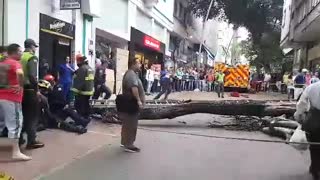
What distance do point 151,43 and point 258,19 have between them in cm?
1728

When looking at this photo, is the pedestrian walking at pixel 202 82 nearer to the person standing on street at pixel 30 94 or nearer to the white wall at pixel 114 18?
the white wall at pixel 114 18

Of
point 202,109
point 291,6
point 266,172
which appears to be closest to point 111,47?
point 202,109

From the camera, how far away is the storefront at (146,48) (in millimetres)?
26328

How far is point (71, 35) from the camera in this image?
17.3 m

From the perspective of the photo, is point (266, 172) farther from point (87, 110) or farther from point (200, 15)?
point (200, 15)

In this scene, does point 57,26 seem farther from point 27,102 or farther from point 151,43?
point 151,43

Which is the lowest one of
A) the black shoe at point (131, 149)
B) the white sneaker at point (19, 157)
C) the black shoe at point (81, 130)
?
the black shoe at point (131, 149)

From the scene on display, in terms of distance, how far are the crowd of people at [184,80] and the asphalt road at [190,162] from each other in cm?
1658

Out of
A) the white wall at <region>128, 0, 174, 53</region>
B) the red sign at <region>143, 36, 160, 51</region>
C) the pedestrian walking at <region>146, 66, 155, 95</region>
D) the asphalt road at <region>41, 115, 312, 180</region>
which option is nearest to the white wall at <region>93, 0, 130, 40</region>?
the white wall at <region>128, 0, 174, 53</region>

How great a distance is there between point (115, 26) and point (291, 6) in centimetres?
2411

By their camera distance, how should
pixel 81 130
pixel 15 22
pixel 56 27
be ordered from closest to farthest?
pixel 81 130 → pixel 15 22 → pixel 56 27

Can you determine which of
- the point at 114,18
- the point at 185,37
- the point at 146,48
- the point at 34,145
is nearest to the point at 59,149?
the point at 34,145

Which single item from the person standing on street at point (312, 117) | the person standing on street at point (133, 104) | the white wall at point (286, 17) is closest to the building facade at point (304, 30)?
the white wall at point (286, 17)

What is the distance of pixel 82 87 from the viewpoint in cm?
1101
